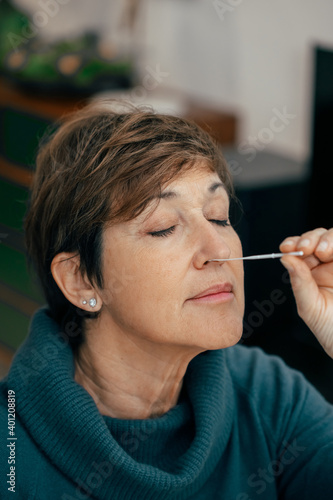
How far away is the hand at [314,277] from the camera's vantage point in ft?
4.05

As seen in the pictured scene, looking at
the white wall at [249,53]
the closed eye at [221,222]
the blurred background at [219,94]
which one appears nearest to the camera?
the closed eye at [221,222]

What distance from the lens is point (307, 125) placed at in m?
2.49

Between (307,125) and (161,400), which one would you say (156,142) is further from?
(307,125)

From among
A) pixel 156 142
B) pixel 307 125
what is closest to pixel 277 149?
pixel 307 125

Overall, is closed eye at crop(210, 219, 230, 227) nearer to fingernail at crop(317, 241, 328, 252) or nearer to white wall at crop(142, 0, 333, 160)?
fingernail at crop(317, 241, 328, 252)

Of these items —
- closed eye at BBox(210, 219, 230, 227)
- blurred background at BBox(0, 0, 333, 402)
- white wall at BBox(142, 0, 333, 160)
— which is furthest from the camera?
white wall at BBox(142, 0, 333, 160)

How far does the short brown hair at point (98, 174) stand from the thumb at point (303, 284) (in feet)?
0.84

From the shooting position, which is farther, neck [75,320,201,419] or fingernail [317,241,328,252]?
neck [75,320,201,419]

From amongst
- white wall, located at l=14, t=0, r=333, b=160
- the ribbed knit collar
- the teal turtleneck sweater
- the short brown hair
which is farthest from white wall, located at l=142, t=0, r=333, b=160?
the ribbed knit collar

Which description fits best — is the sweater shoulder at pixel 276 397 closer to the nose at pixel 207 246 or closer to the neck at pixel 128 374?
the neck at pixel 128 374

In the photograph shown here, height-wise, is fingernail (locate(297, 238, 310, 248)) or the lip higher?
fingernail (locate(297, 238, 310, 248))

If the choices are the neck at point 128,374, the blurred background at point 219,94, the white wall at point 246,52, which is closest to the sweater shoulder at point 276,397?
the neck at point 128,374

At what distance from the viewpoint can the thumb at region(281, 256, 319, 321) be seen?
1.24 m

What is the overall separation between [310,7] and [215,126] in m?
0.56
